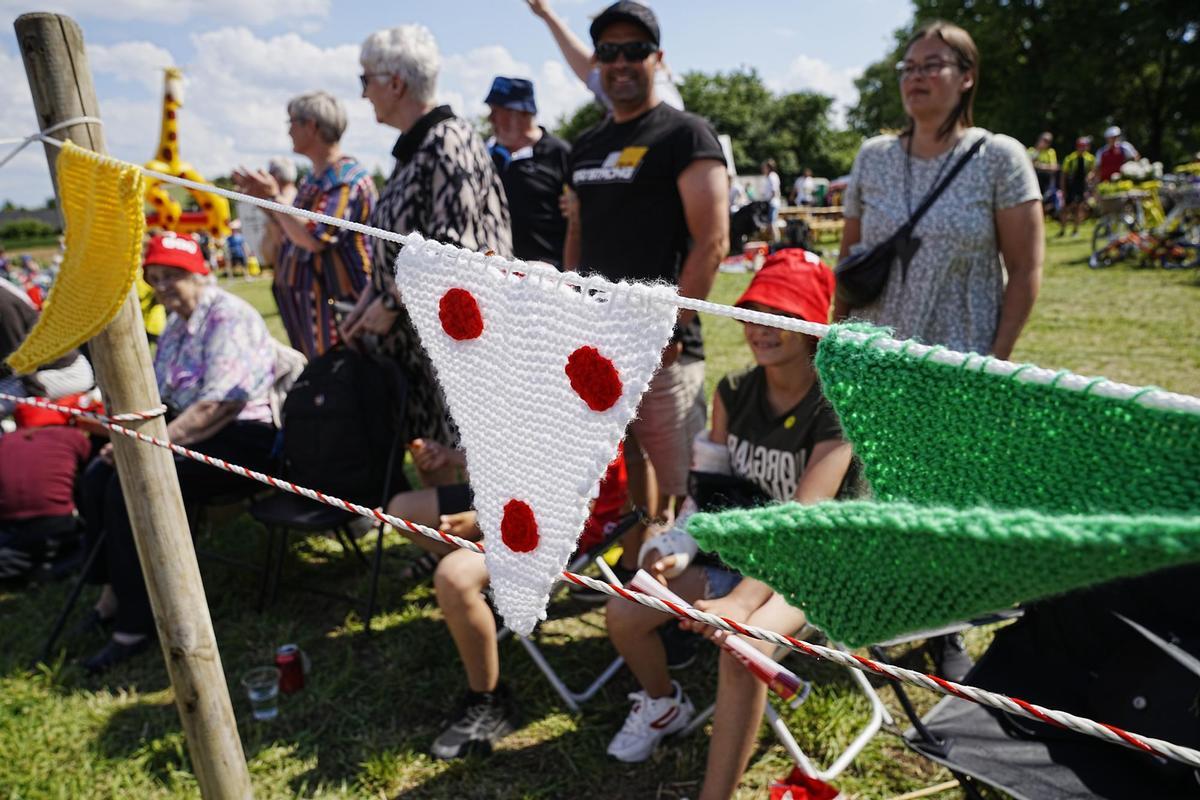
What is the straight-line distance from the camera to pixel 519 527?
3.85ft

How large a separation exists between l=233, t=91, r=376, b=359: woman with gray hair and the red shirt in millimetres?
1446

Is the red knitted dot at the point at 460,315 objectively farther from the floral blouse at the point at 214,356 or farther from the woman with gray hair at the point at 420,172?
the floral blouse at the point at 214,356

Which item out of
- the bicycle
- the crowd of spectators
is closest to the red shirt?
the crowd of spectators

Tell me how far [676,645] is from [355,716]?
1170mm

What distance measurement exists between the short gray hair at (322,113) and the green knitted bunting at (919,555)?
3189 millimetres

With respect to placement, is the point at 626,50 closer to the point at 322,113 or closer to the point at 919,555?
the point at 322,113

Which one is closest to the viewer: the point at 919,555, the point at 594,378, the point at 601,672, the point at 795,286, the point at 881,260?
the point at 919,555

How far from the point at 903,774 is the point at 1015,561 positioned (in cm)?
186

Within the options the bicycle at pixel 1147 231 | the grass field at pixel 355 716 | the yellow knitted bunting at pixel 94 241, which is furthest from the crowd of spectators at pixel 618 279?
the bicycle at pixel 1147 231

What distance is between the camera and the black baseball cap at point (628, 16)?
99.0 inches

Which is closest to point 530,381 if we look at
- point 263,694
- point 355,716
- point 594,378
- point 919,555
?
point 594,378

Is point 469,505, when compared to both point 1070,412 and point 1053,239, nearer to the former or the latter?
point 1070,412

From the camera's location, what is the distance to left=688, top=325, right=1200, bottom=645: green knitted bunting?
0.63 metres

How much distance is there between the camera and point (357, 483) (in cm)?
299
